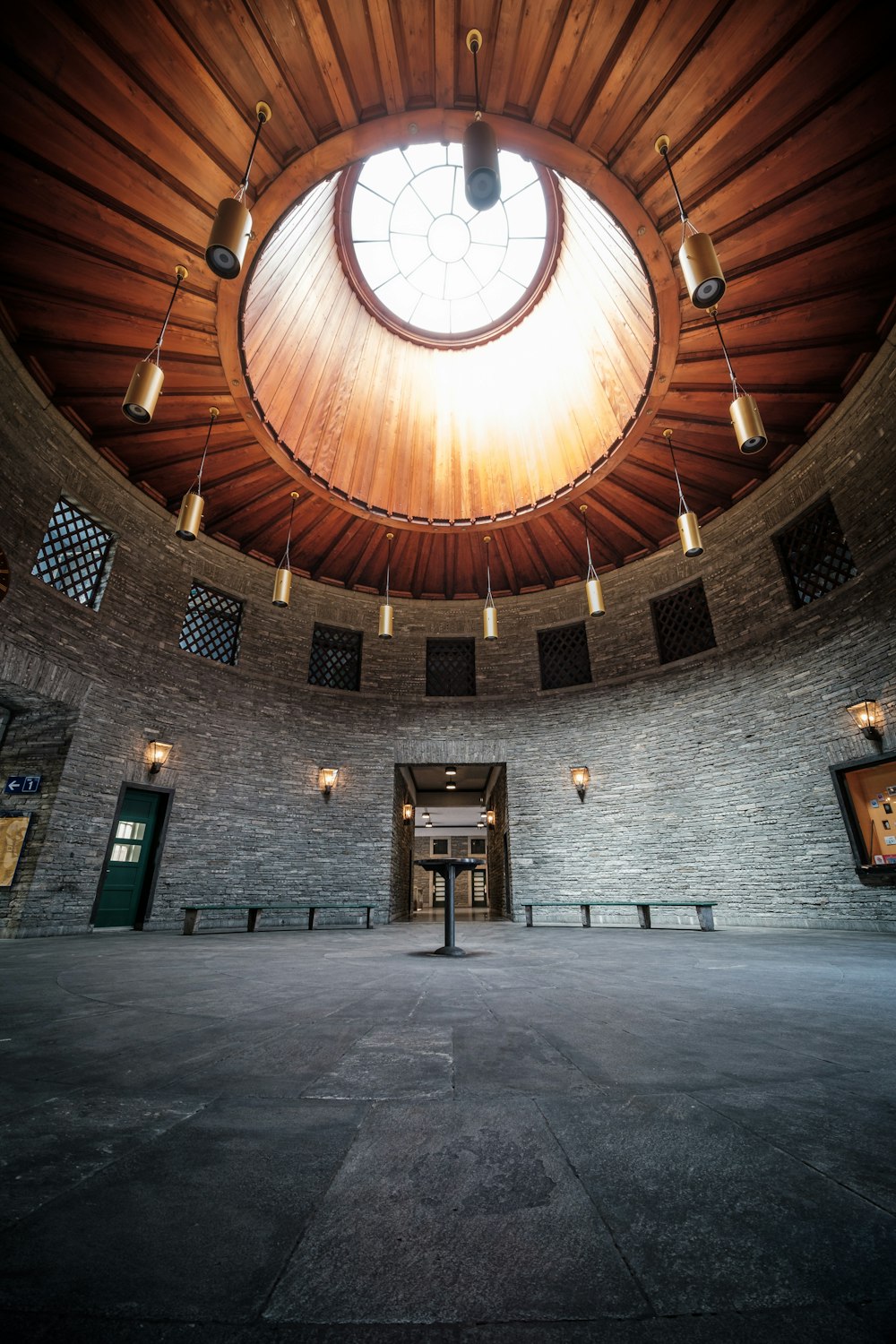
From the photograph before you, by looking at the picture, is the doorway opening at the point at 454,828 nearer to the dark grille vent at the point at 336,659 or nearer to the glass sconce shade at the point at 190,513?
the dark grille vent at the point at 336,659

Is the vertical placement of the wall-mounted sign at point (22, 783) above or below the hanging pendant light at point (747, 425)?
below

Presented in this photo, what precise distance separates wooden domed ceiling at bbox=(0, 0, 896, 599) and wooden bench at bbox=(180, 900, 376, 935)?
6.70 meters

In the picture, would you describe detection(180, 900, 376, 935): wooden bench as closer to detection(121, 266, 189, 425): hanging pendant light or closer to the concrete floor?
the concrete floor

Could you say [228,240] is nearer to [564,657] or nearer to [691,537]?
[691,537]

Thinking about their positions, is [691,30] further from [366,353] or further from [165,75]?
[366,353]

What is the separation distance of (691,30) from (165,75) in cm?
468

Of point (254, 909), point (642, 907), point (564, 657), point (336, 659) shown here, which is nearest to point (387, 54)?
point (336, 659)

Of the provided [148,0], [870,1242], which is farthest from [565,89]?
[870,1242]

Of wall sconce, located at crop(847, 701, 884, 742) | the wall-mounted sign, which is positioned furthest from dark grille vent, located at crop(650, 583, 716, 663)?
the wall-mounted sign

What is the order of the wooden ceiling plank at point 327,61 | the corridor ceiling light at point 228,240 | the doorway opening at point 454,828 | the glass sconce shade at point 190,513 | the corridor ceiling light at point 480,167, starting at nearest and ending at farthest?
the corridor ceiling light at point 480,167 < the corridor ceiling light at point 228,240 < the wooden ceiling plank at point 327,61 < the glass sconce shade at point 190,513 < the doorway opening at point 454,828

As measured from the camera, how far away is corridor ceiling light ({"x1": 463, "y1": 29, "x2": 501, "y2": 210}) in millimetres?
3740

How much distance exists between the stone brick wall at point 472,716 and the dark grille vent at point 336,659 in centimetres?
28

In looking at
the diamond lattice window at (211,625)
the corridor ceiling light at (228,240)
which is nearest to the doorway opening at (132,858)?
the diamond lattice window at (211,625)

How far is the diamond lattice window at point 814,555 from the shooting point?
308 inches
